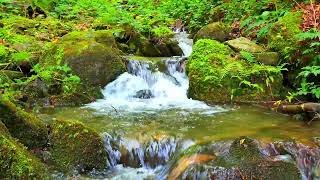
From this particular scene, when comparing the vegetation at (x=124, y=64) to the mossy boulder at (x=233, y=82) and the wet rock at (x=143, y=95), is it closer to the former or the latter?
the mossy boulder at (x=233, y=82)

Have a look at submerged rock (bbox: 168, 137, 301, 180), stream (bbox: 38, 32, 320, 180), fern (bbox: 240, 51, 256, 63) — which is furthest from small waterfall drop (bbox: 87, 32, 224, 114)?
submerged rock (bbox: 168, 137, 301, 180)

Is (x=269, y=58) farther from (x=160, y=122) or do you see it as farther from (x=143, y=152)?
(x=143, y=152)

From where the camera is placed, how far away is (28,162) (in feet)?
16.0

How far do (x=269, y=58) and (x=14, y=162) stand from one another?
6.25 meters

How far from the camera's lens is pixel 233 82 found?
8758 mm

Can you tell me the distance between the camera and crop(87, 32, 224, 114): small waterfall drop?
27.4 ft

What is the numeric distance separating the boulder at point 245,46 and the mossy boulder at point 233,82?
64 cm

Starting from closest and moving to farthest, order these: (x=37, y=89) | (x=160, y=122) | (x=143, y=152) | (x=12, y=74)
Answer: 1. (x=143, y=152)
2. (x=160, y=122)
3. (x=37, y=89)
4. (x=12, y=74)

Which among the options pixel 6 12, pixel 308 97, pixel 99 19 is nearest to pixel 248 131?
pixel 308 97

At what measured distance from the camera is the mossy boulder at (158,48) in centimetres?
1132

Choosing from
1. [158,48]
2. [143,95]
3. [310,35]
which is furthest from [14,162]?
[158,48]

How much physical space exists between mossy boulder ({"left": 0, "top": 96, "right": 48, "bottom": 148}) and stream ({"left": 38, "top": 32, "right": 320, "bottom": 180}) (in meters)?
0.67

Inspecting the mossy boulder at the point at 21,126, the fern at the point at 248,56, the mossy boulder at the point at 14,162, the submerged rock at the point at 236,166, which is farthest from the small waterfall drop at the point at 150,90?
the mossy boulder at the point at 14,162

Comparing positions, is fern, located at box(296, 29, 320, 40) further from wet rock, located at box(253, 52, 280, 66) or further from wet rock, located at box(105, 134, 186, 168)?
wet rock, located at box(105, 134, 186, 168)
